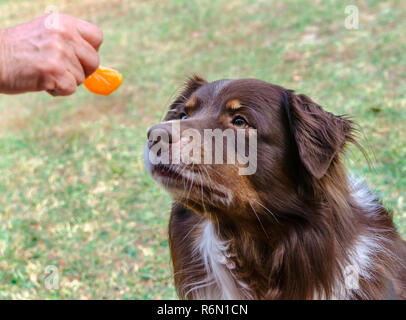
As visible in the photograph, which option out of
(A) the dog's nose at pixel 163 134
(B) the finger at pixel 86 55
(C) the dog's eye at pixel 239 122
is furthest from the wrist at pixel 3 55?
(C) the dog's eye at pixel 239 122

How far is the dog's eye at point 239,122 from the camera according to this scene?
305cm

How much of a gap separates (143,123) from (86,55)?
216 inches

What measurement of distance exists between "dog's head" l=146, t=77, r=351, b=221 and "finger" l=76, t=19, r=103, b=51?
562 mm

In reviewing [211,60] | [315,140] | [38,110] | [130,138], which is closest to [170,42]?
[211,60]

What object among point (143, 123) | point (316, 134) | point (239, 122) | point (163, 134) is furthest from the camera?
point (143, 123)

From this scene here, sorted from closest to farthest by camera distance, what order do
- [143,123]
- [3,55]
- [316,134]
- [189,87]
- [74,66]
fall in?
[3,55] → [74,66] → [316,134] → [189,87] → [143,123]

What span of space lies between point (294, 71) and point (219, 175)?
624 cm

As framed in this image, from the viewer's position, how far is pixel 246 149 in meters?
2.95

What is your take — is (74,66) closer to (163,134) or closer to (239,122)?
(163,134)

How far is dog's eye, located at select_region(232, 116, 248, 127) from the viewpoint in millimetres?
3052

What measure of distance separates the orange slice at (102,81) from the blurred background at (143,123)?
100cm

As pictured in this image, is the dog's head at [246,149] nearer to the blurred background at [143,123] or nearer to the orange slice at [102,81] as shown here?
the orange slice at [102,81]

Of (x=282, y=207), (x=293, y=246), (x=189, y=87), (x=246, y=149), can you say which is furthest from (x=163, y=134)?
(x=189, y=87)

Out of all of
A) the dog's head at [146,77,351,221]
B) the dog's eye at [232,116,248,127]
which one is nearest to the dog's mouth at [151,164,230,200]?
the dog's head at [146,77,351,221]
